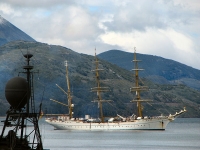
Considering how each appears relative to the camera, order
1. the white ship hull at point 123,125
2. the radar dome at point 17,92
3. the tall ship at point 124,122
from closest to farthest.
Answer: the radar dome at point 17,92 < the tall ship at point 124,122 < the white ship hull at point 123,125

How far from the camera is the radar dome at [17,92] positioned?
50.1 m

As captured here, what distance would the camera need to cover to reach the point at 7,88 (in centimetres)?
5025

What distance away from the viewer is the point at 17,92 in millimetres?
50094

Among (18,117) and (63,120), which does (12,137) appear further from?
(63,120)

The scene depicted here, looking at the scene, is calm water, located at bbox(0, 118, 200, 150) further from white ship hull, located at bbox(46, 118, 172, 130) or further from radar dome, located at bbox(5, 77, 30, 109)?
radar dome, located at bbox(5, 77, 30, 109)

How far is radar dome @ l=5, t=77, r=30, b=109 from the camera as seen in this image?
5009 cm

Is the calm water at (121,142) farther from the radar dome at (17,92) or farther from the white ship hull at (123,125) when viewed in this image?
the radar dome at (17,92)

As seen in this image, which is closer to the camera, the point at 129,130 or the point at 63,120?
the point at 129,130

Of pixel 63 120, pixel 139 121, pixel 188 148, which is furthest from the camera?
pixel 63 120

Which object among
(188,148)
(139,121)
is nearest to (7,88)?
(188,148)

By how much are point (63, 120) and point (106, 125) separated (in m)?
16.9

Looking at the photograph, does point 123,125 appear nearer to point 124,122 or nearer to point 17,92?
point 124,122

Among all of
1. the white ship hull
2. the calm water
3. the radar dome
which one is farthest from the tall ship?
the radar dome

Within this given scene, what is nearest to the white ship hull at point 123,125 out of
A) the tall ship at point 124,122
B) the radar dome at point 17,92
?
the tall ship at point 124,122
